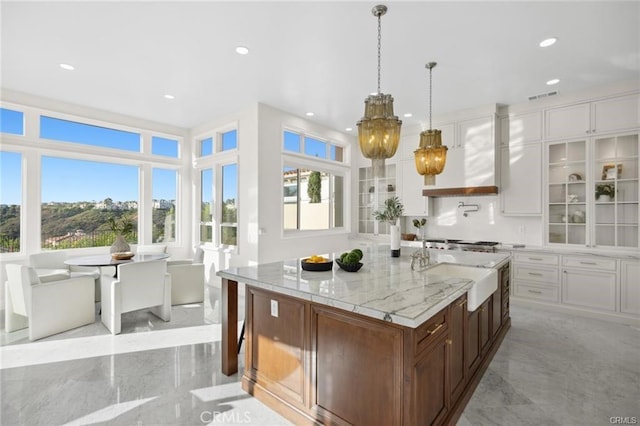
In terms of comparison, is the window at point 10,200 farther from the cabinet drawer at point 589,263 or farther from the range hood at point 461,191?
the cabinet drawer at point 589,263

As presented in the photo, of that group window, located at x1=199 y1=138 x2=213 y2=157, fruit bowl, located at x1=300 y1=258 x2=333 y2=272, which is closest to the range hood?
fruit bowl, located at x1=300 y1=258 x2=333 y2=272

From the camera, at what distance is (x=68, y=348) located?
3.05 metres

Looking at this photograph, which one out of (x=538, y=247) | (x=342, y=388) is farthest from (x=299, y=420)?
(x=538, y=247)

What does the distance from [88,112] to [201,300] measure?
3.64 meters

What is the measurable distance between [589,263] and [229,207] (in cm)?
559

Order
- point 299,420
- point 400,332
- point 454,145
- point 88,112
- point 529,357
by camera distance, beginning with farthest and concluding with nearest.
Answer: point 454,145 → point 88,112 → point 529,357 → point 299,420 → point 400,332

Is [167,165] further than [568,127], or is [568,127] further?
[167,165]

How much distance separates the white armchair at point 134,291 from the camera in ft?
11.1

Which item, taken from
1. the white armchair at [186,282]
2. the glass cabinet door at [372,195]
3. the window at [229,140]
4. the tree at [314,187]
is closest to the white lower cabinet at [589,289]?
the glass cabinet door at [372,195]

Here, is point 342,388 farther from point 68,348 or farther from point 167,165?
point 167,165

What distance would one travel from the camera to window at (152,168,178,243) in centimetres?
588

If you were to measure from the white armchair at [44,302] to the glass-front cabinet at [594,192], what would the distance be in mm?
6495

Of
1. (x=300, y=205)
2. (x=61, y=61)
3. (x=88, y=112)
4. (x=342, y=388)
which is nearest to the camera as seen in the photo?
(x=342, y=388)

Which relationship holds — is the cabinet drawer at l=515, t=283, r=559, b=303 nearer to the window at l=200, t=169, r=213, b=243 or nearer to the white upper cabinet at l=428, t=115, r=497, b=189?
the white upper cabinet at l=428, t=115, r=497, b=189
